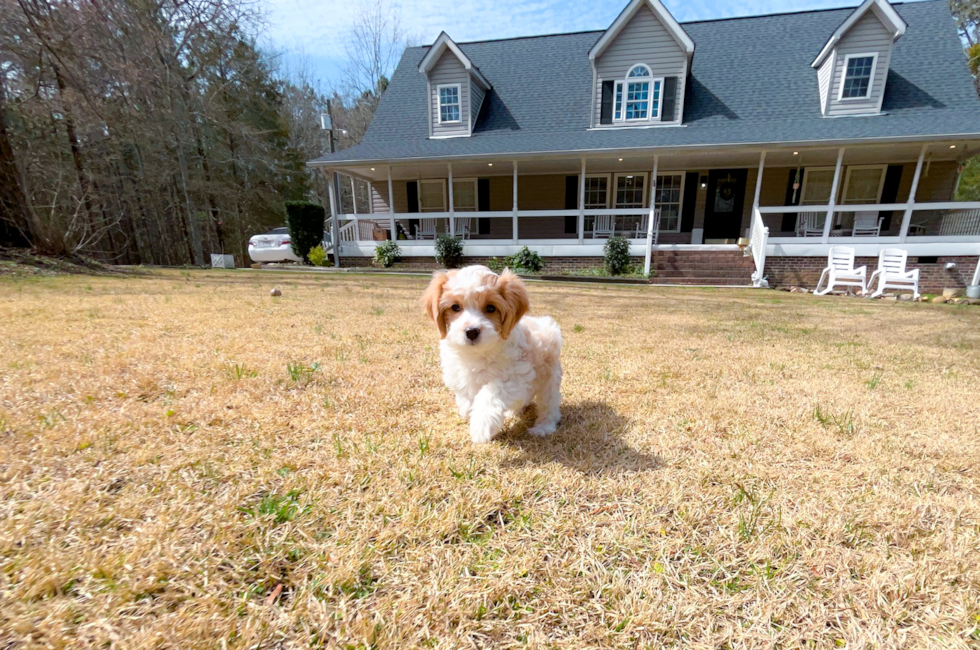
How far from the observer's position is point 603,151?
44.9ft

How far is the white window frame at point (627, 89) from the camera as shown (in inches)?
602

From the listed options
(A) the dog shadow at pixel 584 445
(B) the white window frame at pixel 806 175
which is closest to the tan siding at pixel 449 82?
(B) the white window frame at pixel 806 175

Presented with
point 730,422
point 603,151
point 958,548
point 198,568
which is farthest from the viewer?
point 603,151

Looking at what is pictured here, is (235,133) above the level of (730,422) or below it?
above

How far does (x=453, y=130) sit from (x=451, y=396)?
54.1ft

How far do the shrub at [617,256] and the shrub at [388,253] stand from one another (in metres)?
8.29

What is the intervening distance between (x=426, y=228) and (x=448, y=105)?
5.25 meters

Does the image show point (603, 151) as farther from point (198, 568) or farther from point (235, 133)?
point (235, 133)

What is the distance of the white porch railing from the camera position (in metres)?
12.7

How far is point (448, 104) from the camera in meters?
16.8

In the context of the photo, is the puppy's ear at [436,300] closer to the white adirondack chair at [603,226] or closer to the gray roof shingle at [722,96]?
the gray roof shingle at [722,96]

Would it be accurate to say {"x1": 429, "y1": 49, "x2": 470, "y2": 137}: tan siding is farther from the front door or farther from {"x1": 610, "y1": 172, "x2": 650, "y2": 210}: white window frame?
the front door

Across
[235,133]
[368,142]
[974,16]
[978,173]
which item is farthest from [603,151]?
[974,16]

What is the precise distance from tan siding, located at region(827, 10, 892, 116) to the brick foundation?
5.84m
